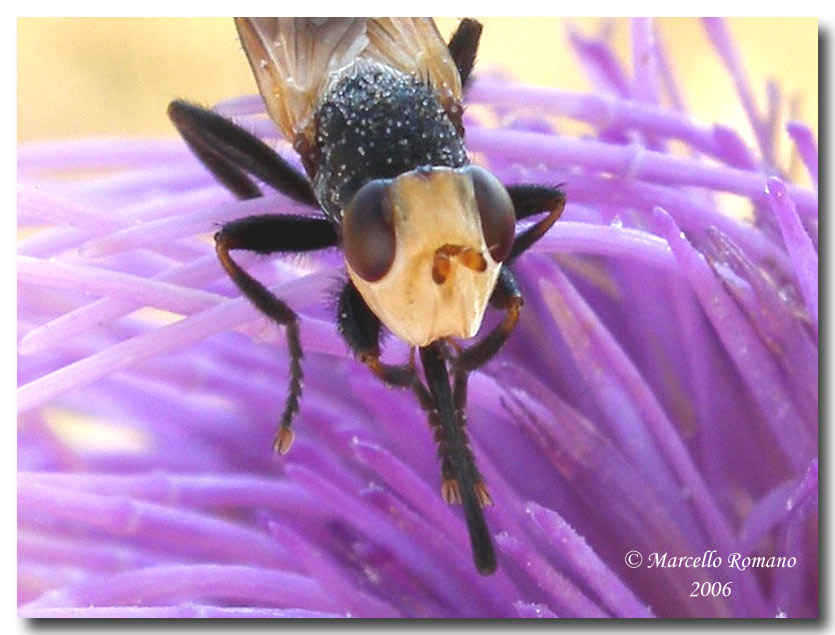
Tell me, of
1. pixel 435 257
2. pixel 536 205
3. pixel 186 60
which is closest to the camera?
pixel 435 257

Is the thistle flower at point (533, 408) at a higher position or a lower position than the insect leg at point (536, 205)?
lower

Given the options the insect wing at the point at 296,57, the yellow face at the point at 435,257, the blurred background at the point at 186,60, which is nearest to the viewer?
the yellow face at the point at 435,257

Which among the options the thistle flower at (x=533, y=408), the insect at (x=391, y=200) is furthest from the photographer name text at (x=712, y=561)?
the insect at (x=391, y=200)

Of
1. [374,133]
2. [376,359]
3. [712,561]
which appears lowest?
[712,561]

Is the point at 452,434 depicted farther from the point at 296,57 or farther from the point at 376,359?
the point at 296,57

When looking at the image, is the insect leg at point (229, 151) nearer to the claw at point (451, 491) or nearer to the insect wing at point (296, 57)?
the insect wing at point (296, 57)

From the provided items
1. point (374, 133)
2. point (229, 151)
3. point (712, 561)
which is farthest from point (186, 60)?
point (712, 561)
